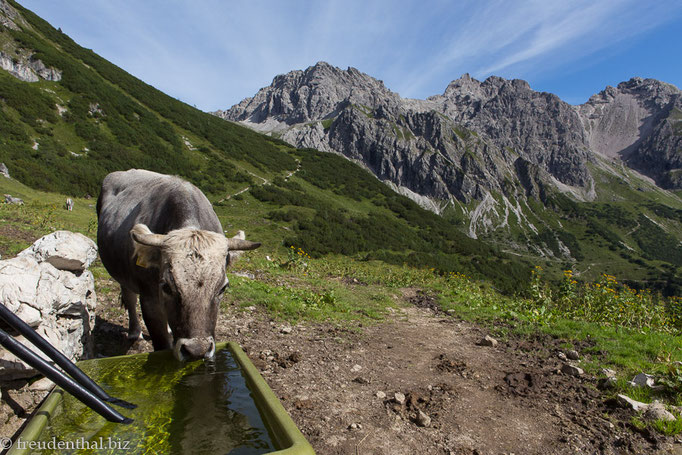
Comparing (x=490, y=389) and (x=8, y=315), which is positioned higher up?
(x=8, y=315)

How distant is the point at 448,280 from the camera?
18.7 metres

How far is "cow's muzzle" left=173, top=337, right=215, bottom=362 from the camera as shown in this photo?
124 inches

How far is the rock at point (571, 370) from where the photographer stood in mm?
5773

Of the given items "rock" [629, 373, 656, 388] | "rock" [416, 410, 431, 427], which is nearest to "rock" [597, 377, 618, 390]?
"rock" [629, 373, 656, 388]

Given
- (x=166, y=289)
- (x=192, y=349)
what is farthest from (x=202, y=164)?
(x=192, y=349)

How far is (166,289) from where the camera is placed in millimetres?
3451

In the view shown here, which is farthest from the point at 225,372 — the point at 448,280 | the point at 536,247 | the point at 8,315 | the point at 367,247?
the point at 536,247

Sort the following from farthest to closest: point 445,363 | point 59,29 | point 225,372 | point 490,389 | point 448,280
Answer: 1. point 59,29
2. point 448,280
3. point 445,363
4. point 490,389
5. point 225,372

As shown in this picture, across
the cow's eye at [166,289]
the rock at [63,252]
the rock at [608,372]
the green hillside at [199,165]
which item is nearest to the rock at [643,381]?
the rock at [608,372]

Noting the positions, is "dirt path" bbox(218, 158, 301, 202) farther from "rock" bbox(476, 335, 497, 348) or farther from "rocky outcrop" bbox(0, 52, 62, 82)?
"rock" bbox(476, 335, 497, 348)

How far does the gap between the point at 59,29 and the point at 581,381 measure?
99.1m

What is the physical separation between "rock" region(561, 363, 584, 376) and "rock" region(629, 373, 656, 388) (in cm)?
74

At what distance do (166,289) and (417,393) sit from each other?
3.75m

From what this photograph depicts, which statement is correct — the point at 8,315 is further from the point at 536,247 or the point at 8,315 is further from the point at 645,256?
the point at 645,256
